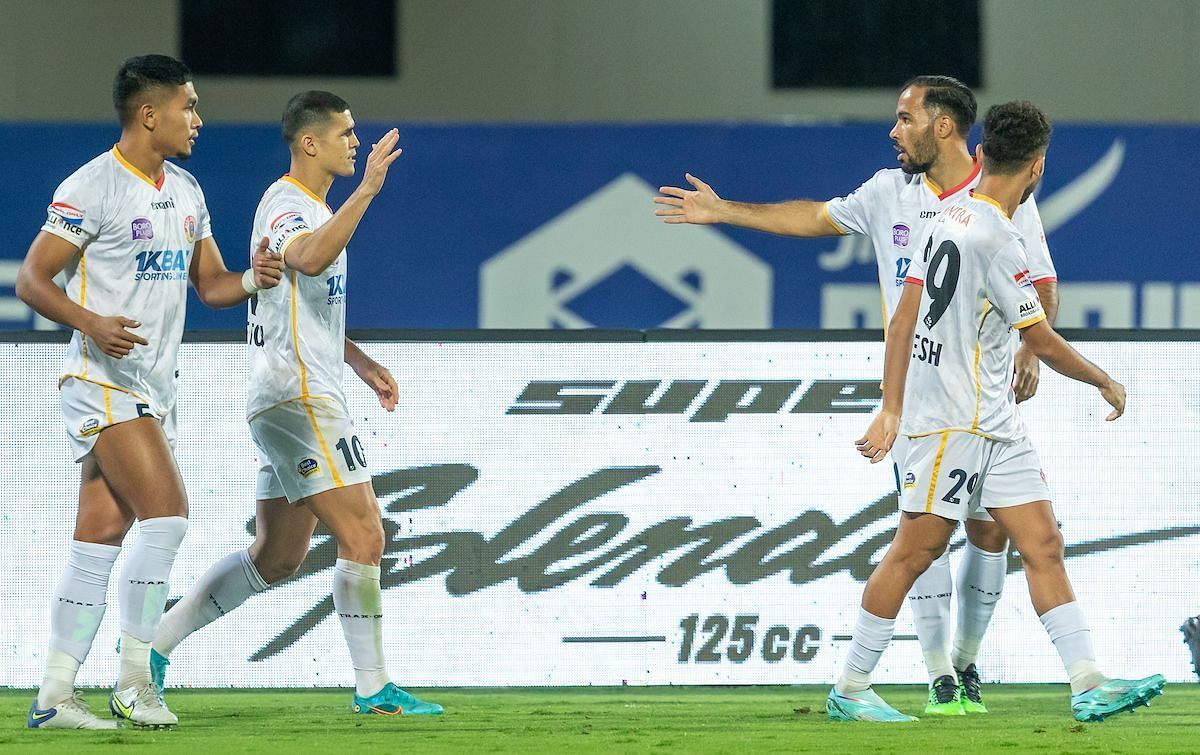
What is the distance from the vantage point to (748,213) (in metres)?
5.23

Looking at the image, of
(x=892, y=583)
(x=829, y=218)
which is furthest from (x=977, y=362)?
(x=829, y=218)

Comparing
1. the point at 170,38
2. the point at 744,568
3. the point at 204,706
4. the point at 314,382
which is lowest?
the point at 204,706

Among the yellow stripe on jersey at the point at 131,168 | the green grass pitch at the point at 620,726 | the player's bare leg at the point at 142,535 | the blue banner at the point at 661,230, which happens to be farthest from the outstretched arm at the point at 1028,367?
the blue banner at the point at 661,230

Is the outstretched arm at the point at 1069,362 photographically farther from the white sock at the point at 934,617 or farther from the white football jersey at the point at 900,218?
the white sock at the point at 934,617

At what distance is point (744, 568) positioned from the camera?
18.7 feet

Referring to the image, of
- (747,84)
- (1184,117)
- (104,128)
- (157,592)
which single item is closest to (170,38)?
(104,128)

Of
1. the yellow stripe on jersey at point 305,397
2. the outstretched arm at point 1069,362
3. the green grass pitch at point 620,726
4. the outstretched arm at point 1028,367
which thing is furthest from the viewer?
the outstretched arm at point 1028,367

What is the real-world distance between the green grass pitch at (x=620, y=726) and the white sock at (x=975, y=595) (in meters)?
0.21

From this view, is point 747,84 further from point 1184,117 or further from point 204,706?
point 204,706

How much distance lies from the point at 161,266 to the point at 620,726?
5.96 ft

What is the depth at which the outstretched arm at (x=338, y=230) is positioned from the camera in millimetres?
4637

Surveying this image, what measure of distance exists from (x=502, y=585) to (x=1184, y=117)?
7891 mm

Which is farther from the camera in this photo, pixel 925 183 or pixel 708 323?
pixel 708 323

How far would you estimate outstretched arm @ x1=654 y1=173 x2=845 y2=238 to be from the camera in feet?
17.1
